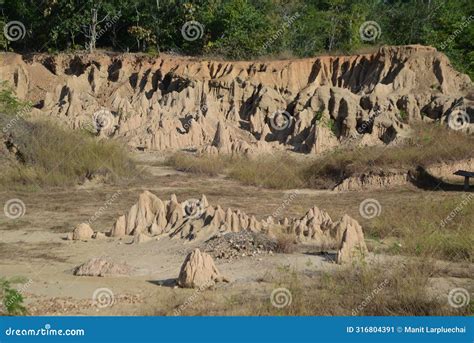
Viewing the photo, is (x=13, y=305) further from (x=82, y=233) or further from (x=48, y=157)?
(x=48, y=157)

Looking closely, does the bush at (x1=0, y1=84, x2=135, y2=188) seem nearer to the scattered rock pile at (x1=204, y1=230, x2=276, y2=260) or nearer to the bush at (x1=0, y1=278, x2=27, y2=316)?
the scattered rock pile at (x1=204, y1=230, x2=276, y2=260)

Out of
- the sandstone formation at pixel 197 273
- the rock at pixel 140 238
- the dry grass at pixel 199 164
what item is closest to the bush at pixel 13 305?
the sandstone formation at pixel 197 273

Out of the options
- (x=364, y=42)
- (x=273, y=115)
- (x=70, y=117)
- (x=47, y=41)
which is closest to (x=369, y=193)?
(x=273, y=115)

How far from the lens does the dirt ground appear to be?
25.8 ft

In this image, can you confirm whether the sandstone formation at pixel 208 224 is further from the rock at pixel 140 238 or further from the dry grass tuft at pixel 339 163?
the dry grass tuft at pixel 339 163

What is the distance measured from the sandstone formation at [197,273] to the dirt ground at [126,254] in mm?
121

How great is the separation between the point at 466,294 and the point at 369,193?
9.49m

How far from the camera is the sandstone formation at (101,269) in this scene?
8.99 metres

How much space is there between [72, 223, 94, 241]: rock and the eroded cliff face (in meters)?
11.1

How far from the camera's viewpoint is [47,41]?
36.2 meters

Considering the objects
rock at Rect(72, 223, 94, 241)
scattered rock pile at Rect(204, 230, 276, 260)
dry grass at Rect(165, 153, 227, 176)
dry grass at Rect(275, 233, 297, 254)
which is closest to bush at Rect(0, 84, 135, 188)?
dry grass at Rect(165, 153, 227, 176)

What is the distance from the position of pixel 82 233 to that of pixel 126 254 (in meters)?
1.51

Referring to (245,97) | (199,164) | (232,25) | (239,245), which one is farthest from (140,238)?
(232,25)

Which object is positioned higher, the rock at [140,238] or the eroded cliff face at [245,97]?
the eroded cliff face at [245,97]
